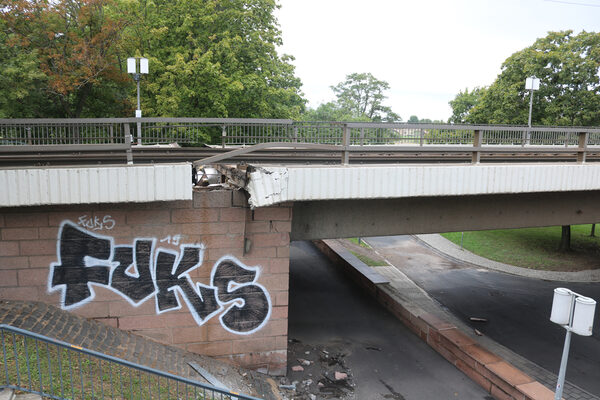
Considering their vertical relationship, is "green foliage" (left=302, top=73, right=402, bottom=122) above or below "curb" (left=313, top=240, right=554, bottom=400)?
above

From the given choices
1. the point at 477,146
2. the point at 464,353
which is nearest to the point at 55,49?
the point at 477,146

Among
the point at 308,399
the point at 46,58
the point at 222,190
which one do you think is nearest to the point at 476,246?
the point at 308,399

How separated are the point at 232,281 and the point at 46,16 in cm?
1872

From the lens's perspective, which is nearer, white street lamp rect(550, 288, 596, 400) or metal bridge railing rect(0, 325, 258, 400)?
metal bridge railing rect(0, 325, 258, 400)

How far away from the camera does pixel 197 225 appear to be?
7.04 metres

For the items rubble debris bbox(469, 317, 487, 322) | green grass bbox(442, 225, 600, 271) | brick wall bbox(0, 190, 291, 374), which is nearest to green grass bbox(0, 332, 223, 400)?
brick wall bbox(0, 190, 291, 374)

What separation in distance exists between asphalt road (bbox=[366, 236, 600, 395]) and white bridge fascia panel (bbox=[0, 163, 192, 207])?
860cm

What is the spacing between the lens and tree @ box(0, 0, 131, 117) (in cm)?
1895

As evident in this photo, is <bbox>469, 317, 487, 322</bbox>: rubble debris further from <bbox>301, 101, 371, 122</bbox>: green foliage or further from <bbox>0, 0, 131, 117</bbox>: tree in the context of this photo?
<bbox>301, 101, 371, 122</bbox>: green foliage

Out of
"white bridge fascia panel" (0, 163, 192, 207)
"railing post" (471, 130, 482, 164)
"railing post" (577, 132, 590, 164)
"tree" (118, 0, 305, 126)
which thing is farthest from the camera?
"tree" (118, 0, 305, 126)

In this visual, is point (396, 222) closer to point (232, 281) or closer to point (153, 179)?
point (232, 281)

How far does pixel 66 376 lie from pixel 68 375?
0.05m

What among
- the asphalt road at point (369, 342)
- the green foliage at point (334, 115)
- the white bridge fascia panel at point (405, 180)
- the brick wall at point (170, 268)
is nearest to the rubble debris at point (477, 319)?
the asphalt road at point (369, 342)

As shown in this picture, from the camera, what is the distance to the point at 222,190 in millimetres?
7117
